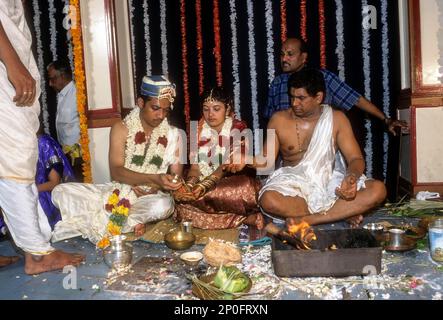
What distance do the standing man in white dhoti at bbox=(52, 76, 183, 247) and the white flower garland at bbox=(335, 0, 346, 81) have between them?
2.44 metres

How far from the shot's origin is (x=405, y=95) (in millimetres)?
5352

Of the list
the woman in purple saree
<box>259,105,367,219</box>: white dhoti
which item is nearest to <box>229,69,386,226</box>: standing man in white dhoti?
<box>259,105,367,219</box>: white dhoti

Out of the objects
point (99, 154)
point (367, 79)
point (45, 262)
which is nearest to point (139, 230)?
point (45, 262)

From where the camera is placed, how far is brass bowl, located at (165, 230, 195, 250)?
11.4 feet

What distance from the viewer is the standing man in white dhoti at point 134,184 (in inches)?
159

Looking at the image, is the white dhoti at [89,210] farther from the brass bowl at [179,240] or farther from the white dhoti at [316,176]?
the white dhoti at [316,176]

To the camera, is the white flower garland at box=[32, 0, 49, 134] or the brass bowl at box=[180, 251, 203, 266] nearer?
the brass bowl at box=[180, 251, 203, 266]

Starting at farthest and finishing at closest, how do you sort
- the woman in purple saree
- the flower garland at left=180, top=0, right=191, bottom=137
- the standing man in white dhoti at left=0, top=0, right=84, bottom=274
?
the flower garland at left=180, top=0, right=191, bottom=137, the woman in purple saree, the standing man in white dhoti at left=0, top=0, right=84, bottom=274

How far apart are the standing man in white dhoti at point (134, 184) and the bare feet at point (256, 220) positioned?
2.51 ft

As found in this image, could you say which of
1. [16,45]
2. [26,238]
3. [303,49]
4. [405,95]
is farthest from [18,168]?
[405,95]

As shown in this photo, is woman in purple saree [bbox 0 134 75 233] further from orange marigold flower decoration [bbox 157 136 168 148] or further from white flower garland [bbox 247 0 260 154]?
white flower garland [bbox 247 0 260 154]

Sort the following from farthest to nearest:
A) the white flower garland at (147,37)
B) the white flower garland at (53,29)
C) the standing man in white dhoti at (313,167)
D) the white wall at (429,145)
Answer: the white flower garland at (53,29)
the white flower garland at (147,37)
the white wall at (429,145)
the standing man in white dhoti at (313,167)

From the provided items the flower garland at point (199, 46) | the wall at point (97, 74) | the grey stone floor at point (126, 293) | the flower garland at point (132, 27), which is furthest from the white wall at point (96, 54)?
the grey stone floor at point (126, 293)

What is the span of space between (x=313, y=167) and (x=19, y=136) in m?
2.55
